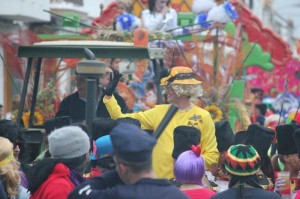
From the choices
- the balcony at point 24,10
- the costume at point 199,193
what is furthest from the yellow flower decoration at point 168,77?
the balcony at point 24,10

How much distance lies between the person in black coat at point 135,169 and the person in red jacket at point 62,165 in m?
0.75

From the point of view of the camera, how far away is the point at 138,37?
10.7 meters

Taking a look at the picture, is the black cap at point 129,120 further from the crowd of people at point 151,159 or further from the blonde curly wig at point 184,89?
the blonde curly wig at point 184,89

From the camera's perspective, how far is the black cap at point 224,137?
866 cm

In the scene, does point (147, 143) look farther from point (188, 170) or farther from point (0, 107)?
point (0, 107)

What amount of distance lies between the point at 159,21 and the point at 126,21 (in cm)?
67

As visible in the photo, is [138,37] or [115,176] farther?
[138,37]

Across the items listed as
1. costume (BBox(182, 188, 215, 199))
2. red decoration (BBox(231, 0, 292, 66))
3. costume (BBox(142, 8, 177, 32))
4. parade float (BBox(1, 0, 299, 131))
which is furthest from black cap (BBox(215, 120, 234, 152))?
red decoration (BBox(231, 0, 292, 66))

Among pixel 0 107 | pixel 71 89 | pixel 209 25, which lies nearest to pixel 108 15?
pixel 209 25

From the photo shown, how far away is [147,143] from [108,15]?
1200cm

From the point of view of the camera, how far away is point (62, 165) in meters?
5.91

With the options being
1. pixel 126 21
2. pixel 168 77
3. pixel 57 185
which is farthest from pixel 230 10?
pixel 57 185

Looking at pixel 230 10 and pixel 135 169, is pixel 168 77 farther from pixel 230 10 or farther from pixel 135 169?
pixel 230 10

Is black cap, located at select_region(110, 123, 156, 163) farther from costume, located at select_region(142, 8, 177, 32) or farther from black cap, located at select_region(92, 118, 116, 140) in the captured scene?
costume, located at select_region(142, 8, 177, 32)
